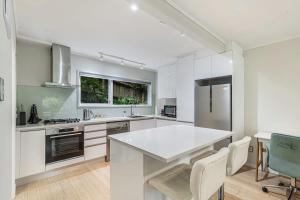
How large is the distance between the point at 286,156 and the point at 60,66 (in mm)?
3922

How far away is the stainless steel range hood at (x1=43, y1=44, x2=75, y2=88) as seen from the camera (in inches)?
113

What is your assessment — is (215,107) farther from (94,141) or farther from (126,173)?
(94,141)

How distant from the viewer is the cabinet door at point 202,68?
3074 mm

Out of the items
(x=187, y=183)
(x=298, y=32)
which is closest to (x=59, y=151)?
(x=187, y=183)

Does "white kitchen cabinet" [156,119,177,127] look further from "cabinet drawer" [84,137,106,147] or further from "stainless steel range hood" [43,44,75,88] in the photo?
"stainless steel range hood" [43,44,75,88]

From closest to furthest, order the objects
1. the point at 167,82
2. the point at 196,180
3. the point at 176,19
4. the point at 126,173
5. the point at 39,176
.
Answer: the point at 196,180
the point at 126,173
the point at 176,19
the point at 39,176
the point at 167,82

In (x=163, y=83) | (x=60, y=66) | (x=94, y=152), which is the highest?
(x=60, y=66)

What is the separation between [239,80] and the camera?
2.90 m

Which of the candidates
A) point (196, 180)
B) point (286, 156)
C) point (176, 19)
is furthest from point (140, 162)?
point (286, 156)

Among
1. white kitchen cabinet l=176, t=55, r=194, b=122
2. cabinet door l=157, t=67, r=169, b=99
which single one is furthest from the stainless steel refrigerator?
cabinet door l=157, t=67, r=169, b=99

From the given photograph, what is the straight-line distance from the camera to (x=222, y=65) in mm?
2861

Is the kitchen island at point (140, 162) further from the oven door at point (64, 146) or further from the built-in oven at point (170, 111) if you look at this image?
the built-in oven at point (170, 111)

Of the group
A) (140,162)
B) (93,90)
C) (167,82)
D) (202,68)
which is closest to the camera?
(140,162)

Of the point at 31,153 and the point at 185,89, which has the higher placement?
the point at 185,89
